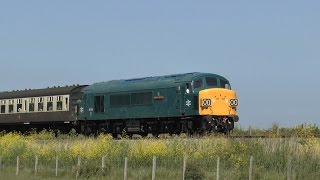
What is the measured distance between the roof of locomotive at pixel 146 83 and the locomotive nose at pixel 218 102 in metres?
1.43

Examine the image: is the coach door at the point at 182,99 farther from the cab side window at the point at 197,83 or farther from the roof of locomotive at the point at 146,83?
the cab side window at the point at 197,83

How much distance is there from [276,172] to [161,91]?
1433 cm

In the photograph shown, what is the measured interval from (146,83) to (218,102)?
598 centimetres

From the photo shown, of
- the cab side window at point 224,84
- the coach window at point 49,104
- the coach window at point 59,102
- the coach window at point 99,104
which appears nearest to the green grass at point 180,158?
the coach window at point 99,104

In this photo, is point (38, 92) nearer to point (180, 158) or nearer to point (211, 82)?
point (211, 82)

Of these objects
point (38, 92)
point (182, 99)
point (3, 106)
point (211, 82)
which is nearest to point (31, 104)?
point (38, 92)

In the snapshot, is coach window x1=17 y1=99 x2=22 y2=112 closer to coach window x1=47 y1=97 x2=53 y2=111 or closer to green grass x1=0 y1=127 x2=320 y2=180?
coach window x1=47 y1=97 x2=53 y2=111

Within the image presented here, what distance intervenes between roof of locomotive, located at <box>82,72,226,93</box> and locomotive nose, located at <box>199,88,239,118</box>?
4.69 ft

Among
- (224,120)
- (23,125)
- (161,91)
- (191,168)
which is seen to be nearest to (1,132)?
(23,125)

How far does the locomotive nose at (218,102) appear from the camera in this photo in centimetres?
3725

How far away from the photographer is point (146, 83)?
137 ft

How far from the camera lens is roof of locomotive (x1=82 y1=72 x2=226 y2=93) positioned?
39.3m

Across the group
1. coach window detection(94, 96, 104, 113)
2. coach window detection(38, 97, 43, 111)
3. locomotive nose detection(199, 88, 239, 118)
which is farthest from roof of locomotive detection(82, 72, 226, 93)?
coach window detection(38, 97, 43, 111)

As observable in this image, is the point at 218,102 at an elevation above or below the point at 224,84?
below
